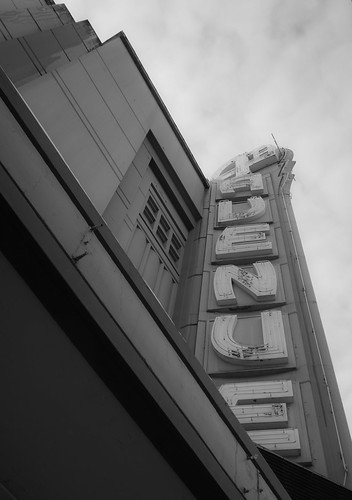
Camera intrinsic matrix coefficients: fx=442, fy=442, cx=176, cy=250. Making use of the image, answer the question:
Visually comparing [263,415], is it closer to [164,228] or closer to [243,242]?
[243,242]

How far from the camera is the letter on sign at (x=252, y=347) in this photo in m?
8.12

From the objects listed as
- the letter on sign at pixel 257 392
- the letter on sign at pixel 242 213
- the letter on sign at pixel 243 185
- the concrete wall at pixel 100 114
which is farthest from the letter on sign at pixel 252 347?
the letter on sign at pixel 243 185

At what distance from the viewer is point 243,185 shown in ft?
A: 55.7

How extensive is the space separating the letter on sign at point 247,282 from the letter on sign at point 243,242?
67cm

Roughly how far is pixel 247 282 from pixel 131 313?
723 centimetres

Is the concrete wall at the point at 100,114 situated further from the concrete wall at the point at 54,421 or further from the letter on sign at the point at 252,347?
the concrete wall at the point at 54,421

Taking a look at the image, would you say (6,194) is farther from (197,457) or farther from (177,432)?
(197,457)

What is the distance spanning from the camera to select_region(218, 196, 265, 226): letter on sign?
560 inches

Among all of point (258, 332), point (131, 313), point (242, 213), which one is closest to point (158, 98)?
point (242, 213)

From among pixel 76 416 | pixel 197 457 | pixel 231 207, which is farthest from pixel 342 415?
pixel 231 207

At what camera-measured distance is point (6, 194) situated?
113 inches

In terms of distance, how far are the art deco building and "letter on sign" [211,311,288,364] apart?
36 mm

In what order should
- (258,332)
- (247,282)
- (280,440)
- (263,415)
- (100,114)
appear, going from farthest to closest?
(100,114) → (247,282) → (258,332) → (263,415) → (280,440)

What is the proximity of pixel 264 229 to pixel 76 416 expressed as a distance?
10.6m
